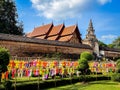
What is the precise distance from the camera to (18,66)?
2044cm

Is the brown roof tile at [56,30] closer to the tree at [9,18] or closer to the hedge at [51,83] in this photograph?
the tree at [9,18]

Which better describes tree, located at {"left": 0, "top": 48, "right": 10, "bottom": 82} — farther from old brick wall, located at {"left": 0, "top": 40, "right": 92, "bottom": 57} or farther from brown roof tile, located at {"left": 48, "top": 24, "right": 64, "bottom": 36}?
brown roof tile, located at {"left": 48, "top": 24, "right": 64, "bottom": 36}

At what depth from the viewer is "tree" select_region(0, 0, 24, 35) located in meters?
45.8

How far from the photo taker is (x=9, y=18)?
4788 centimetres

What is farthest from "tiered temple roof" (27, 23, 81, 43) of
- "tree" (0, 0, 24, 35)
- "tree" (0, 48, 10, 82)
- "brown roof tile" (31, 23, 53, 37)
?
"tree" (0, 48, 10, 82)

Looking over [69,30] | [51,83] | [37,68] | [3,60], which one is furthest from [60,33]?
[3,60]

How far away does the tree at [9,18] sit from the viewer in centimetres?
4583

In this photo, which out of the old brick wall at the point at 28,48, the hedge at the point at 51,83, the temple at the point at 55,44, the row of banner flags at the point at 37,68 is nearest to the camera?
the hedge at the point at 51,83

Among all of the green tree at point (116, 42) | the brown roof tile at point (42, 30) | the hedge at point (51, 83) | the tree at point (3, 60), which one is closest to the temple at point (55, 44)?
the brown roof tile at point (42, 30)

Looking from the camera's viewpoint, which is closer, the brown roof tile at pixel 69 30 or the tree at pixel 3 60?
the tree at pixel 3 60

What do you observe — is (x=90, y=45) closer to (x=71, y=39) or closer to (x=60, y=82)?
(x=71, y=39)

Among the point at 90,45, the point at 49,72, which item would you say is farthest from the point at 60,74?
the point at 90,45

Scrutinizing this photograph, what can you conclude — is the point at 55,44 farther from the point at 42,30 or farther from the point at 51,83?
the point at 51,83

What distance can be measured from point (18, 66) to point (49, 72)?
3269 millimetres
